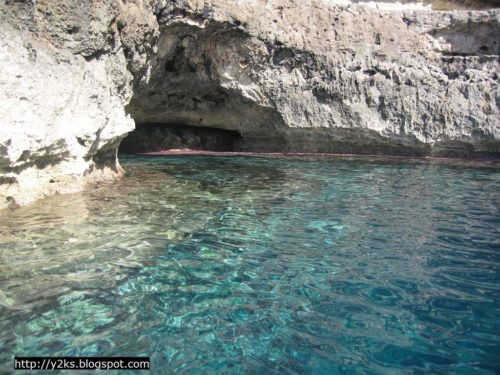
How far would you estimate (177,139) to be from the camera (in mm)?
17328

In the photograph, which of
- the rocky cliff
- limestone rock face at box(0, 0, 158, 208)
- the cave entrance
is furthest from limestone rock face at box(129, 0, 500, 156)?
limestone rock face at box(0, 0, 158, 208)

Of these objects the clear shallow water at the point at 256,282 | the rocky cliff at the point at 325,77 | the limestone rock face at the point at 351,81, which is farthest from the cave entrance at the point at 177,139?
the clear shallow water at the point at 256,282

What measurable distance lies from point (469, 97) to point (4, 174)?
46.0ft

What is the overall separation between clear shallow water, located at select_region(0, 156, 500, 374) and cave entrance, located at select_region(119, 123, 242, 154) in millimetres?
8985

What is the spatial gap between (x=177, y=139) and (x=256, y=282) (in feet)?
44.3

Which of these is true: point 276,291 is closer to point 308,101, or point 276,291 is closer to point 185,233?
point 185,233

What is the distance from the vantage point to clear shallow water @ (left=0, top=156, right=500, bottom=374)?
3.23 meters

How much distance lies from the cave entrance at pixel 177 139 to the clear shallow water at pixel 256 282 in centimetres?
899

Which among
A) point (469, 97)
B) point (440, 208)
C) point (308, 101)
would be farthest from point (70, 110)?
point (469, 97)

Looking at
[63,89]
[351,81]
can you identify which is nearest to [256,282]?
[63,89]

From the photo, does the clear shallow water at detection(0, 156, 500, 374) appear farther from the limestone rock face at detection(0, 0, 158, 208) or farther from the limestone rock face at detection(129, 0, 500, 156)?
the limestone rock face at detection(129, 0, 500, 156)

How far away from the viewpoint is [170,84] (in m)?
14.5

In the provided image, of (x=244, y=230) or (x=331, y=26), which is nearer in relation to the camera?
(x=244, y=230)

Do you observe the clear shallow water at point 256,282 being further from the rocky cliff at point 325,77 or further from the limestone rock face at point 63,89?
the rocky cliff at point 325,77
